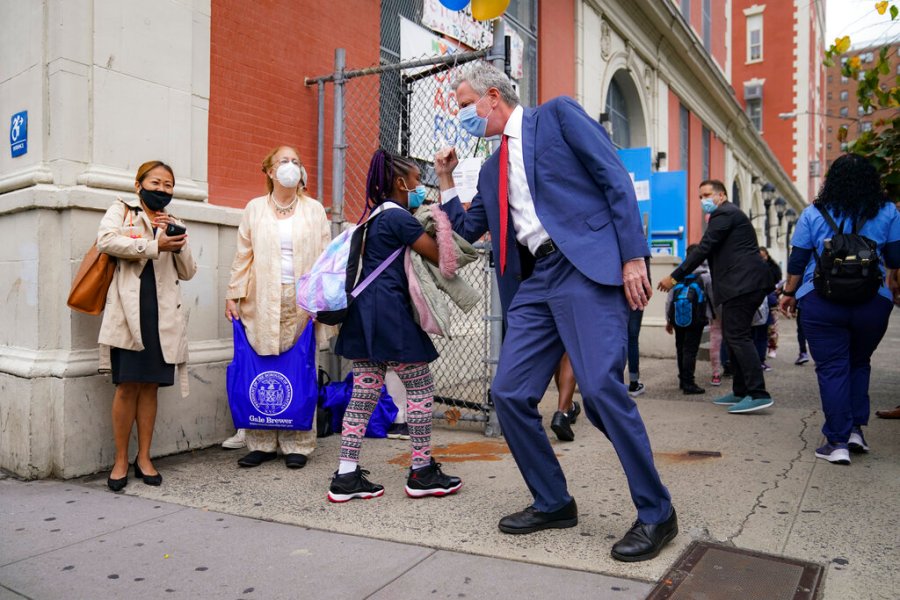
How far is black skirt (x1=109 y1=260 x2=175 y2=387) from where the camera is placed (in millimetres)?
3971

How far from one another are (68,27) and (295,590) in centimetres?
358

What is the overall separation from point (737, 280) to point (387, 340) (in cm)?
372

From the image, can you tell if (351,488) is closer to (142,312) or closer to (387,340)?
(387,340)

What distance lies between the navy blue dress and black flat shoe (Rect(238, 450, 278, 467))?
1.14 m

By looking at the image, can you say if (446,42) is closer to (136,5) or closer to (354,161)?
(354,161)

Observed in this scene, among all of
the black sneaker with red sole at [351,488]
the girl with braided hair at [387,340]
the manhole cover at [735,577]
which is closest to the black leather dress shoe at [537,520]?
the manhole cover at [735,577]

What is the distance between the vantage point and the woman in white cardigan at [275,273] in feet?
14.8

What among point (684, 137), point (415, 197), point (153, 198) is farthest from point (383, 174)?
point (684, 137)

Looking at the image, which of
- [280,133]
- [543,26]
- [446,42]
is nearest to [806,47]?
[543,26]

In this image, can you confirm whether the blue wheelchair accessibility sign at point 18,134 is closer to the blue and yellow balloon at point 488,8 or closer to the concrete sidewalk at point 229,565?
the concrete sidewalk at point 229,565

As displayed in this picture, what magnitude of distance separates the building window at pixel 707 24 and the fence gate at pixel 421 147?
14.8 meters

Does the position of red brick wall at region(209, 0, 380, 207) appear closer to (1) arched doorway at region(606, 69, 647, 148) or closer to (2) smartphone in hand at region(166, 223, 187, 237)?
(2) smartphone in hand at region(166, 223, 187, 237)

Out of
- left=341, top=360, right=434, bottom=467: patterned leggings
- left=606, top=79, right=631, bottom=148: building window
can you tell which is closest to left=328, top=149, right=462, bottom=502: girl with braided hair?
left=341, top=360, right=434, bottom=467: patterned leggings

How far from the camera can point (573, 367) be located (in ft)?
10.1
